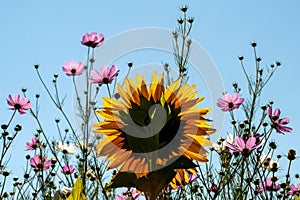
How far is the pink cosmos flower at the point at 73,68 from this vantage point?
6.92ft

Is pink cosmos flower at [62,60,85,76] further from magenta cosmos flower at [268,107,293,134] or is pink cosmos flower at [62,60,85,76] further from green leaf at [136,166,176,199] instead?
green leaf at [136,166,176,199]

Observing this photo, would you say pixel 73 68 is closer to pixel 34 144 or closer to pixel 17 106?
pixel 17 106

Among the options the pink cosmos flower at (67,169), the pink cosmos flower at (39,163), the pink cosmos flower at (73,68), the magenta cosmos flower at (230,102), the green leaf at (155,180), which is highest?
the pink cosmos flower at (73,68)

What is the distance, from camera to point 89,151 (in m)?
1.97

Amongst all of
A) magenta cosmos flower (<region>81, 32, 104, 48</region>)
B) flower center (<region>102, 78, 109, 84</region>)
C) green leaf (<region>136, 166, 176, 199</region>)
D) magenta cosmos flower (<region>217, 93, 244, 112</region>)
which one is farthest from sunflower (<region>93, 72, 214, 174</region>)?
magenta cosmos flower (<region>81, 32, 104, 48</region>)

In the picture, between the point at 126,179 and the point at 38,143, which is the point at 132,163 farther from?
the point at 38,143

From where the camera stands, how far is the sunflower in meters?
0.28

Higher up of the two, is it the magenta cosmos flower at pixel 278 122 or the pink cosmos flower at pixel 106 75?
the pink cosmos flower at pixel 106 75

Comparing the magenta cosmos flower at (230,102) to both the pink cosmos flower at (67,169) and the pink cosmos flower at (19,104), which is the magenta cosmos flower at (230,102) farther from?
the pink cosmos flower at (19,104)

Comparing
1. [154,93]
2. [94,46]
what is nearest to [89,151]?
[94,46]

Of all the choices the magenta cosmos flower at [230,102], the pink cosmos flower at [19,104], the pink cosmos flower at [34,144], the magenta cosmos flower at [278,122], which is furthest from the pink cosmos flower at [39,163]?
the magenta cosmos flower at [278,122]

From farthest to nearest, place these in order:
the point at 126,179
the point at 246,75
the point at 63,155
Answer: the point at 63,155 < the point at 246,75 < the point at 126,179

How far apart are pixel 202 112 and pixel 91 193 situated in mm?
1749

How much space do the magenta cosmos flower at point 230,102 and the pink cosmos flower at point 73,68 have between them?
653 mm
